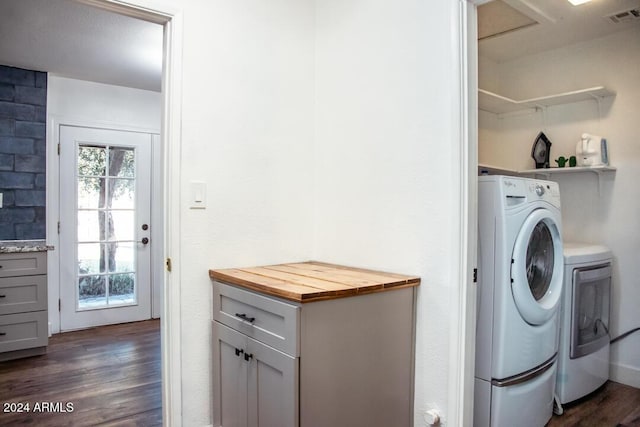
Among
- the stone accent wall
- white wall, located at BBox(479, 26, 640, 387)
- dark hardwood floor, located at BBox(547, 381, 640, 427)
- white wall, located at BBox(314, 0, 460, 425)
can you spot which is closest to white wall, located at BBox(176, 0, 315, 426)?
white wall, located at BBox(314, 0, 460, 425)

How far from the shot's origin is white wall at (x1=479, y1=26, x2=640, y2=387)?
2865 millimetres

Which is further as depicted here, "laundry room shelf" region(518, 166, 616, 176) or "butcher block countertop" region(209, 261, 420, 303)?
"laundry room shelf" region(518, 166, 616, 176)

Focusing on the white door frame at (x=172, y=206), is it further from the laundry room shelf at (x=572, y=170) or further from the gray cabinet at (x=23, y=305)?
the laundry room shelf at (x=572, y=170)

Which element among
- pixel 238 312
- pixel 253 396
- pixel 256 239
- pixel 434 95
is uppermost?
pixel 434 95

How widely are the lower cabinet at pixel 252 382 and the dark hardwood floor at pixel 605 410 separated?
1673mm

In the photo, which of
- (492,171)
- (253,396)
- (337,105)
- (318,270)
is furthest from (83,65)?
(492,171)

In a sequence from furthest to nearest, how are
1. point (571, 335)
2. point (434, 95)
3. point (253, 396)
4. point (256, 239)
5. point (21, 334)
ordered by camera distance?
point (21, 334)
point (571, 335)
point (256, 239)
point (434, 95)
point (253, 396)

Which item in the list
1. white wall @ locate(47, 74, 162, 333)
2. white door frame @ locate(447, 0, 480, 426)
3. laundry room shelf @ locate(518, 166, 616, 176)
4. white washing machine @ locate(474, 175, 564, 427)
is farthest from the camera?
white wall @ locate(47, 74, 162, 333)

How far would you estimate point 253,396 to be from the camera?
1636 millimetres

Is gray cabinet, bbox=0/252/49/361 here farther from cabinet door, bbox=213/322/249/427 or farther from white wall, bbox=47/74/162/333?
cabinet door, bbox=213/322/249/427

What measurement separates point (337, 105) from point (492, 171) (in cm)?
173

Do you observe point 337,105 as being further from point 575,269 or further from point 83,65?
point 83,65

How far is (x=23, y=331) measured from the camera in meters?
3.23

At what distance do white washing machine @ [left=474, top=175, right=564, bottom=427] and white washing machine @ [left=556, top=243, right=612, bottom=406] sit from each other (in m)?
0.39
